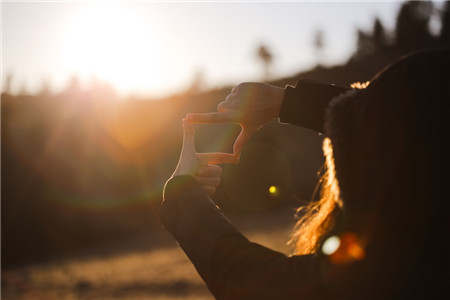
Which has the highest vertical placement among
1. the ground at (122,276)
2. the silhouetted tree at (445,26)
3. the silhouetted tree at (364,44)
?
the silhouetted tree at (445,26)

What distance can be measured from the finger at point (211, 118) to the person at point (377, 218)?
283mm

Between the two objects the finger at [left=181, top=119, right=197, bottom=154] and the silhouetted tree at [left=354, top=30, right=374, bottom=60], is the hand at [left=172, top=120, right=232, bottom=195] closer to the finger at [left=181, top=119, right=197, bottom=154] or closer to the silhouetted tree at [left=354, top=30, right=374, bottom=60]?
the finger at [left=181, top=119, right=197, bottom=154]

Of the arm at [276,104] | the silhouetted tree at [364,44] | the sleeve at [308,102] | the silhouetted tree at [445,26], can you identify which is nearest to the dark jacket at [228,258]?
the arm at [276,104]

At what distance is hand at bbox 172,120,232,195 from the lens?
116 centimetres

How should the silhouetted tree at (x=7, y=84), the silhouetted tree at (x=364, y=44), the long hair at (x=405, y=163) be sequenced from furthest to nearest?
1. the silhouetted tree at (x=364, y=44)
2. the silhouetted tree at (x=7, y=84)
3. the long hair at (x=405, y=163)

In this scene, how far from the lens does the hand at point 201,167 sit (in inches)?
45.6

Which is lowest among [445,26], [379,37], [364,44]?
[364,44]

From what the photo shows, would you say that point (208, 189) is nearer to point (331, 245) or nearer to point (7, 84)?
point (331, 245)

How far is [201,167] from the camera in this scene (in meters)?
1.18

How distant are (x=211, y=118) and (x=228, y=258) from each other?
A: 0.40 meters

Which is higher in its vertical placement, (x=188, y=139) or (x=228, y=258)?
(x=188, y=139)

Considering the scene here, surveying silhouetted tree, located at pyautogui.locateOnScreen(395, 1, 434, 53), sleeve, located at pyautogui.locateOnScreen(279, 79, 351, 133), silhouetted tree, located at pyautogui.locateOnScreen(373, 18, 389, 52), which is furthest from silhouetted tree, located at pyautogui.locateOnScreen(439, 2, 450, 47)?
sleeve, located at pyautogui.locateOnScreen(279, 79, 351, 133)

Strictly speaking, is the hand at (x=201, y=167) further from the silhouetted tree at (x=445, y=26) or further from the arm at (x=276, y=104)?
the silhouetted tree at (x=445, y=26)

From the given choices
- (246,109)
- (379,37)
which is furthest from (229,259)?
(379,37)
